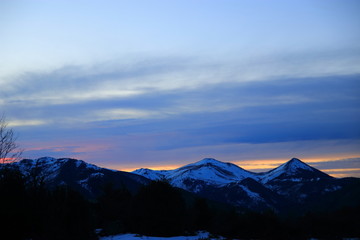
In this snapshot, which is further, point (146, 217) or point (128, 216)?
point (128, 216)

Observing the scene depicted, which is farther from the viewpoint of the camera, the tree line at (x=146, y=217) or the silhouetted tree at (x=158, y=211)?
the silhouetted tree at (x=158, y=211)

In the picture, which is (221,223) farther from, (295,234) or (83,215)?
(83,215)

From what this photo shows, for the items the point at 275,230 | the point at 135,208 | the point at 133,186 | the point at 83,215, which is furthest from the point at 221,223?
the point at 133,186

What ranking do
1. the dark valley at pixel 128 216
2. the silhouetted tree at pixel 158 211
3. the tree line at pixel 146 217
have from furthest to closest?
the silhouetted tree at pixel 158 211
the tree line at pixel 146 217
the dark valley at pixel 128 216

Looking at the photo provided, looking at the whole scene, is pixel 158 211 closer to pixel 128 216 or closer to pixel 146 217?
pixel 146 217

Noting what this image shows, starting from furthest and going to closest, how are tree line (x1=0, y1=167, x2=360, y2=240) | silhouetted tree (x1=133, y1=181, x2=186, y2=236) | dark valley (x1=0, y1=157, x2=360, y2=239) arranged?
silhouetted tree (x1=133, y1=181, x2=186, y2=236), tree line (x1=0, y1=167, x2=360, y2=240), dark valley (x1=0, y1=157, x2=360, y2=239)

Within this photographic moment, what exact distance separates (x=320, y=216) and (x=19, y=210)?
130ft

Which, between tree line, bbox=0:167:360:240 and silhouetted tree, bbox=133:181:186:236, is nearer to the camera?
tree line, bbox=0:167:360:240

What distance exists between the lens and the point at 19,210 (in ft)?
84.6

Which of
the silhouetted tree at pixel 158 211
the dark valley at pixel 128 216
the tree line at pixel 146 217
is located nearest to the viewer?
the dark valley at pixel 128 216

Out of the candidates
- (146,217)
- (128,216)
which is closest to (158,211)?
(146,217)

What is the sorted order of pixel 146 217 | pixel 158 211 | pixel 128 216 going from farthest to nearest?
pixel 128 216, pixel 146 217, pixel 158 211

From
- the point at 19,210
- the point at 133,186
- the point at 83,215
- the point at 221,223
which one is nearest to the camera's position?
the point at 19,210

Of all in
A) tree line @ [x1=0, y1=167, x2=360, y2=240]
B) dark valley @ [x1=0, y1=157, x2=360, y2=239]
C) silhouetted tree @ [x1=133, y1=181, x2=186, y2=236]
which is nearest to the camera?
dark valley @ [x1=0, y1=157, x2=360, y2=239]
